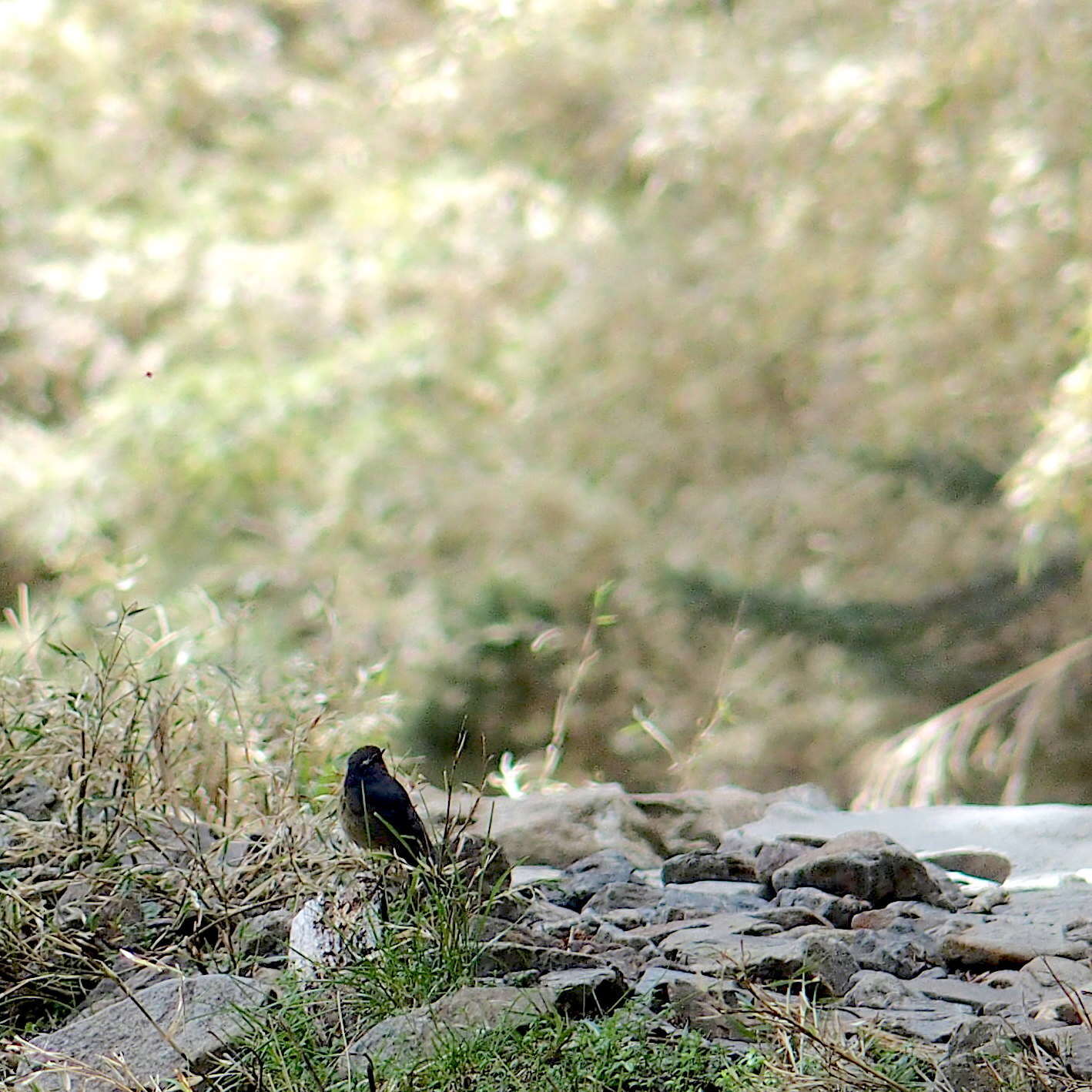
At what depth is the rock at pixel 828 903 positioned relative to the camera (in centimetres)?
215

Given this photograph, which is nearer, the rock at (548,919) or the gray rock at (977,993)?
the gray rock at (977,993)

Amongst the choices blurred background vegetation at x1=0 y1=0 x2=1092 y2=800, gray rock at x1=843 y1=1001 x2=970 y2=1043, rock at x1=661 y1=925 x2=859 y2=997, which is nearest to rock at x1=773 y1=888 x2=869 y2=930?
rock at x1=661 y1=925 x2=859 y2=997

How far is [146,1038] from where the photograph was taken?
5.62 ft

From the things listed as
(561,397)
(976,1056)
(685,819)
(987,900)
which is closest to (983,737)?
(561,397)

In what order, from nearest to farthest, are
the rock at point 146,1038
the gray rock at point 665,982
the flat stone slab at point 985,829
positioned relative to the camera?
the rock at point 146,1038, the gray rock at point 665,982, the flat stone slab at point 985,829

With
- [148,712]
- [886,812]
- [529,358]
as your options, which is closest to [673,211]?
[529,358]

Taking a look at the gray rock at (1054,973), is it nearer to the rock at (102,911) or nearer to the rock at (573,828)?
the rock at (573,828)

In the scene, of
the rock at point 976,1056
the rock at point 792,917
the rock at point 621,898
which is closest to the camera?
the rock at point 976,1056

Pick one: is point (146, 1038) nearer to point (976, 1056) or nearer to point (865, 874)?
point (976, 1056)

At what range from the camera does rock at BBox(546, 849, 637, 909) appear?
90.9 inches

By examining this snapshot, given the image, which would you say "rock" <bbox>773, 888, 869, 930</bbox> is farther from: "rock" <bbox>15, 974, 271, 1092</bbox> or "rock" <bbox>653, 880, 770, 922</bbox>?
"rock" <bbox>15, 974, 271, 1092</bbox>

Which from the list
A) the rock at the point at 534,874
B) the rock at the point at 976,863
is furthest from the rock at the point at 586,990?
the rock at the point at 976,863

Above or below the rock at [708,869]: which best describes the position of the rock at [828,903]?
above

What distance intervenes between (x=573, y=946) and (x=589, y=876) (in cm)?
39
